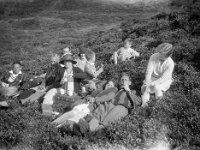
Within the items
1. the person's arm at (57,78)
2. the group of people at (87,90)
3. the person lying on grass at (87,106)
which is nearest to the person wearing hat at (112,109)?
the group of people at (87,90)

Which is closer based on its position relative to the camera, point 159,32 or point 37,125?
point 37,125

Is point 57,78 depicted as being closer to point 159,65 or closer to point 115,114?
point 115,114

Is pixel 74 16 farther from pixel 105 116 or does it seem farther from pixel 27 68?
pixel 105 116

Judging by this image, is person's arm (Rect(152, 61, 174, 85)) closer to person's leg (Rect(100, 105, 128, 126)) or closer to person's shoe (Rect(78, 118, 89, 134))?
person's leg (Rect(100, 105, 128, 126))

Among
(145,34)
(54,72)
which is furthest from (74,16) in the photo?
(54,72)

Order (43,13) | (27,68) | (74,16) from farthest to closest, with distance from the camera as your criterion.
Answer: (43,13)
(74,16)
(27,68)

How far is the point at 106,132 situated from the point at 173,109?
1.85 meters

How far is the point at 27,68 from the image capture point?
45.5 ft

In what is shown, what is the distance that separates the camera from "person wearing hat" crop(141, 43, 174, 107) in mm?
7198

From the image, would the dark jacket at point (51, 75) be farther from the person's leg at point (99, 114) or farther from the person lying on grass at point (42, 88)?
the person's leg at point (99, 114)

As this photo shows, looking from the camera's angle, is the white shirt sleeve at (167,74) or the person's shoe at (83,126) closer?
the person's shoe at (83,126)

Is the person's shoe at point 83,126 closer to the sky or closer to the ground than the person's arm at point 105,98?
closer to the ground

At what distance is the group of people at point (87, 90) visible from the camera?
650 centimetres

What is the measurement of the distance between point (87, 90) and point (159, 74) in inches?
88.8
